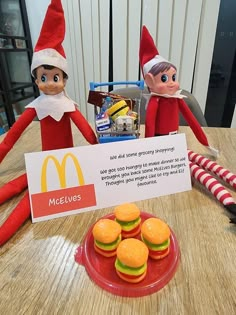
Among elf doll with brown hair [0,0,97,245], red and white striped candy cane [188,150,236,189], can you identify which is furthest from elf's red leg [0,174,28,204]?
red and white striped candy cane [188,150,236,189]

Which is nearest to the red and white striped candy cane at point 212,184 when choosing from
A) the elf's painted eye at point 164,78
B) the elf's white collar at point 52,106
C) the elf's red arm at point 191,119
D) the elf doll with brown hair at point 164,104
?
the elf doll with brown hair at point 164,104

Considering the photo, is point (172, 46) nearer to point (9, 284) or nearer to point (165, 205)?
point (165, 205)

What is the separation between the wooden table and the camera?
11.0 inches

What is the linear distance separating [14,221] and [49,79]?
0.95ft

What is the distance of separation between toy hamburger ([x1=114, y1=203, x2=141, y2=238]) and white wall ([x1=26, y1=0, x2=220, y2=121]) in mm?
1253

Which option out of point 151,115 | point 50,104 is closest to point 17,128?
point 50,104

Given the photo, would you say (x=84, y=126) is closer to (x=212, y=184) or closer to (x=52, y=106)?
(x=52, y=106)

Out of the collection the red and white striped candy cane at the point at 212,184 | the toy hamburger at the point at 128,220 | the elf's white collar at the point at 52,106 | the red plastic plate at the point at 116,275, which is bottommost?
the red plastic plate at the point at 116,275

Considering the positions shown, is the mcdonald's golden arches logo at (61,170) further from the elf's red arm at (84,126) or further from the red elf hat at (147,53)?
the red elf hat at (147,53)

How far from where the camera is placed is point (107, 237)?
315 millimetres

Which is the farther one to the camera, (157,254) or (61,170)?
(61,170)

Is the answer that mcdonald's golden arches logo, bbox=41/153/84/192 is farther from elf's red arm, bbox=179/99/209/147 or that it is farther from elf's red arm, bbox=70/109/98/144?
elf's red arm, bbox=179/99/209/147

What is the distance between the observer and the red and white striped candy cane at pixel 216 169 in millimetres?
509

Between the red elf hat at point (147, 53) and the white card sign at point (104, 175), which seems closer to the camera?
the white card sign at point (104, 175)
